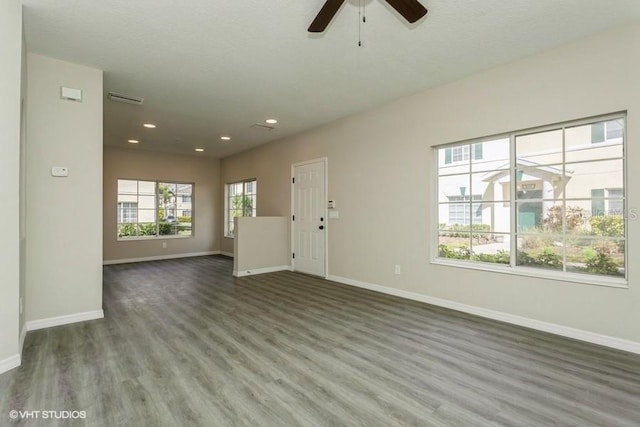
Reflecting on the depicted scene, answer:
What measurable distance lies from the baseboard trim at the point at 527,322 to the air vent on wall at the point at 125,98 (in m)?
4.29

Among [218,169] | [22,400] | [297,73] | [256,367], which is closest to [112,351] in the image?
[22,400]

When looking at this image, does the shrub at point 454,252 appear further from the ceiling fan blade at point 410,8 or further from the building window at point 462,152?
the ceiling fan blade at point 410,8

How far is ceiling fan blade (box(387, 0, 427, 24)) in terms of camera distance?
1982 mm

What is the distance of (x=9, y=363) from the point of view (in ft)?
7.62

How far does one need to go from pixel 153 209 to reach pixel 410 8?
7784mm

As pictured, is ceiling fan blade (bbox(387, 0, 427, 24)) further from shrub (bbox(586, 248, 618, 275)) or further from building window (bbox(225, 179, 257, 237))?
building window (bbox(225, 179, 257, 237))

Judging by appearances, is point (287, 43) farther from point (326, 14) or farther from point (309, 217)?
point (309, 217)

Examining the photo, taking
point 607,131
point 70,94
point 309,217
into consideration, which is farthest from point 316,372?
point 309,217

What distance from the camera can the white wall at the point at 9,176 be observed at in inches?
89.1

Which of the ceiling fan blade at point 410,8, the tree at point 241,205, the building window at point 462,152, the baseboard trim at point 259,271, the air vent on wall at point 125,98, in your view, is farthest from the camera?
the tree at point 241,205

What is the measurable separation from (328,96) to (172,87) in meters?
2.01

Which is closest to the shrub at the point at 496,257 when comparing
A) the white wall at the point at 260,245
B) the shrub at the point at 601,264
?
the shrub at the point at 601,264

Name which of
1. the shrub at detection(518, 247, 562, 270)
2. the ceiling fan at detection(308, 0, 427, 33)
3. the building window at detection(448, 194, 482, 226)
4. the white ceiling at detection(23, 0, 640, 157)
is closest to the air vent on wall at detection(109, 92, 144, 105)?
the white ceiling at detection(23, 0, 640, 157)

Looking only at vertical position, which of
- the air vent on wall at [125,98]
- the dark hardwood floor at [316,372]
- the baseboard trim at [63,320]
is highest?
the air vent on wall at [125,98]
